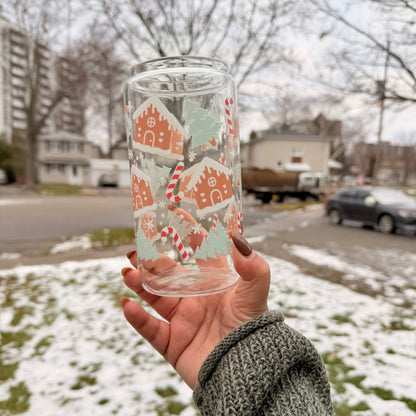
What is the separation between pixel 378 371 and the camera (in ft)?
10.2

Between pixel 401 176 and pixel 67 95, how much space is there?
5939 cm

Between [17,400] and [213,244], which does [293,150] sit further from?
[213,244]

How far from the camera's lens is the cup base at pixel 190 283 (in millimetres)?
1291

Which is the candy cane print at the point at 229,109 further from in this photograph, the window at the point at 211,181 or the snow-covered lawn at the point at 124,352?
the snow-covered lawn at the point at 124,352

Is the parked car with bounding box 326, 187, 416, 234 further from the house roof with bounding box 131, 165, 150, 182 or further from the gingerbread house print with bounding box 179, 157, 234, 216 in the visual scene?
the house roof with bounding box 131, 165, 150, 182

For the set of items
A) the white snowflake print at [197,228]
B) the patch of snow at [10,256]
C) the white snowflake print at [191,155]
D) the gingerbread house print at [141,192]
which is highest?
the white snowflake print at [191,155]

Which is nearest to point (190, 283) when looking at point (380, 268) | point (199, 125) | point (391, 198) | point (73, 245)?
point (199, 125)

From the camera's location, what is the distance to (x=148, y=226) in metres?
1.38

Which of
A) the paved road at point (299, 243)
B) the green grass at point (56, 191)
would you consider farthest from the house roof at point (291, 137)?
the paved road at point (299, 243)

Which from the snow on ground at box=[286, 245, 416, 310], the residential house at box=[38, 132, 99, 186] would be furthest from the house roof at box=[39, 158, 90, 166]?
the snow on ground at box=[286, 245, 416, 310]

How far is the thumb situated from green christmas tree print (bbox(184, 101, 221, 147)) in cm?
37

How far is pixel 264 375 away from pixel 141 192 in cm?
80

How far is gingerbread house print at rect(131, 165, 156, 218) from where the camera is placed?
1327 mm

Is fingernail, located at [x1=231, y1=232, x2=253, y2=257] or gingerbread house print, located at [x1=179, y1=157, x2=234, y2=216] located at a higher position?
gingerbread house print, located at [x1=179, y1=157, x2=234, y2=216]
